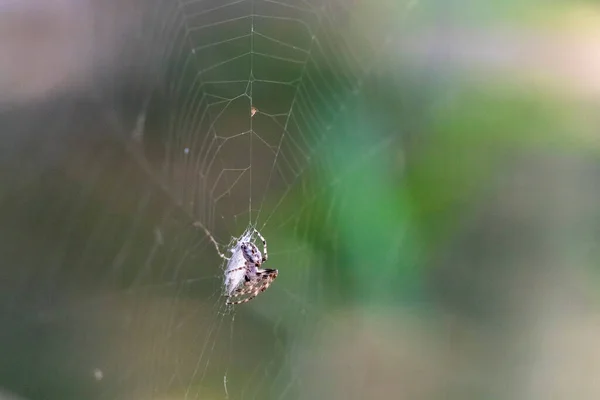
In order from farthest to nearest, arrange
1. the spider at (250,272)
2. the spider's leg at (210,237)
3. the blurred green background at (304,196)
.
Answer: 1. the spider at (250,272)
2. the spider's leg at (210,237)
3. the blurred green background at (304,196)

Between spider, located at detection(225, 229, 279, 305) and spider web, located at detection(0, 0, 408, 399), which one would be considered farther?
spider, located at detection(225, 229, 279, 305)

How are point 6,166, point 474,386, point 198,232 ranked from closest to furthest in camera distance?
1. point 6,166
2. point 198,232
3. point 474,386

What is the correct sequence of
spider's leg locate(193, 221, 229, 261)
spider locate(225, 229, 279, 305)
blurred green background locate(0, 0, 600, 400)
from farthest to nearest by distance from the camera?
spider locate(225, 229, 279, 305), spider's leg locate(193, 221, 229, 261), blurred green background locate(0, 0, 600, 400)

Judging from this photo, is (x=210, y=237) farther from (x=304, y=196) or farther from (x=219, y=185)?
(x=304, y=196)

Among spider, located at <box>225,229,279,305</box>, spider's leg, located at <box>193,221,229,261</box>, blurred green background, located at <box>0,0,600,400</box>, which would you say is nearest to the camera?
blurred green background, located at <box>0,0,600,400</box>

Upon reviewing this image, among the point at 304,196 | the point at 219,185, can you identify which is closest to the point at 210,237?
the point at 219,185

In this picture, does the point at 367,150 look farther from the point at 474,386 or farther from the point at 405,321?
the point at 474,386

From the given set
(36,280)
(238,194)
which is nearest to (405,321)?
(238,194)
